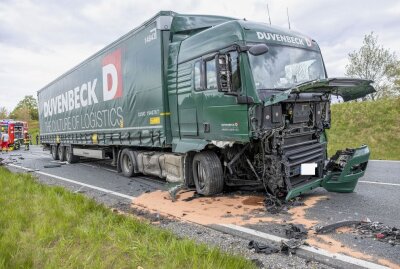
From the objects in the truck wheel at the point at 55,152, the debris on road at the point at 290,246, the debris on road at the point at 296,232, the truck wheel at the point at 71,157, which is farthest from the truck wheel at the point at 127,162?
the truck wheel at the point at 55,152

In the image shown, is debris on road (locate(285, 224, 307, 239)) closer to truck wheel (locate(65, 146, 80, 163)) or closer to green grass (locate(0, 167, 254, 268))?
green grass (locate(0, 167, 254, 268))

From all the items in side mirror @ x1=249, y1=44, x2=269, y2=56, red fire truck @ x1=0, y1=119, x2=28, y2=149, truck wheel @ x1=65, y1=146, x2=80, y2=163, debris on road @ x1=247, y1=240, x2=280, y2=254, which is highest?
side mirror @ x1=249, y1=44, x2=269, y2=56

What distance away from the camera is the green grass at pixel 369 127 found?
1439cm

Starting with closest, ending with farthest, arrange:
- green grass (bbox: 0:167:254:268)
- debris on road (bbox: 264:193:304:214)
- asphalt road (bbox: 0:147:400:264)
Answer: green grass (bbox: 0:167:254:268), asphalt road (bbox: 0:147:400:264), debris on road (bbox: 264:193:304:214)

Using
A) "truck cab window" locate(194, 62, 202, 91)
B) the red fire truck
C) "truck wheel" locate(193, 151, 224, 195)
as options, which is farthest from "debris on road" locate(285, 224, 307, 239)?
the red fire truck

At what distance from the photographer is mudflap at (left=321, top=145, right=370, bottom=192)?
5922mm

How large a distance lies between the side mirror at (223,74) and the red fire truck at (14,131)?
27071mm

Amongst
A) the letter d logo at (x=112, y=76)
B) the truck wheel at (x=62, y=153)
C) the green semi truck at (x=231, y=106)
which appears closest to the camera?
A: the green semi truck at (x=231, y=106)

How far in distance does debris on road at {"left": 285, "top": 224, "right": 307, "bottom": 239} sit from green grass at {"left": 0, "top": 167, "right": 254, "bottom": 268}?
1.17 m

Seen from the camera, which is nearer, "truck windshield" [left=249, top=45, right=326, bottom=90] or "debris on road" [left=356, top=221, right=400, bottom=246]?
"debris on road" [left=356, top=221, right=400, bottom=246]

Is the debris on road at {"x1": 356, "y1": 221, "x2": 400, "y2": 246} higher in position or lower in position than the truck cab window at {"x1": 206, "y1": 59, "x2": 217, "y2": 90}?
lower

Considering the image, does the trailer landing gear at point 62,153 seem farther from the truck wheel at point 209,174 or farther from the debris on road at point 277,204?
the debris on road at point 277,204

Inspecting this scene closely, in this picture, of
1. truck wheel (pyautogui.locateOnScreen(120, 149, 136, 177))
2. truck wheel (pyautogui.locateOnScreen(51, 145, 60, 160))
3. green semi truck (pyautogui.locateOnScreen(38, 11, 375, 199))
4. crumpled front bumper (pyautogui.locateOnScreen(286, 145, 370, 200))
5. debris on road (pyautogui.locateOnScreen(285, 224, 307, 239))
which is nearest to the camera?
debris on road (pyautogui.locateOnScreen(285, 224, 307, 239))

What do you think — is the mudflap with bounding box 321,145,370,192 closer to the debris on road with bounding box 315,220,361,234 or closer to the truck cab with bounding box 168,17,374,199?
the truck cab with bounding box 168,17,374,199
